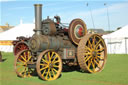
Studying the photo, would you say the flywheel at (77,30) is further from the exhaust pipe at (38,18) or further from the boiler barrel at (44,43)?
the exhaust pipe at (38,18)

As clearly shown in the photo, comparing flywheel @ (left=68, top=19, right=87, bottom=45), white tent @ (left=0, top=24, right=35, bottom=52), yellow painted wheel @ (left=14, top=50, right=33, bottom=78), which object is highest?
white tent @ (left=0, top=24, right=35, bottom=52)

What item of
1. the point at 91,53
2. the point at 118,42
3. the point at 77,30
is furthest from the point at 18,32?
the point at 91,53

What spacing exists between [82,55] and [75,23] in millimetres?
1630

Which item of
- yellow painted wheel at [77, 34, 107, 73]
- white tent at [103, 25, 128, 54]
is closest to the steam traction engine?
yellow painted wheel at [77, 34, 107, 73]

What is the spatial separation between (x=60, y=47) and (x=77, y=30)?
1.21 m

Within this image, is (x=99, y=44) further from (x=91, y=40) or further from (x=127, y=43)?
(x=127, y=43)

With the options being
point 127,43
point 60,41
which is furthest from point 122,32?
point 60,41

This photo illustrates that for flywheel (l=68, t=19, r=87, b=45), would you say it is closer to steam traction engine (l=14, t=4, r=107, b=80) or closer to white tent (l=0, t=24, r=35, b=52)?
steam traction engine (l=14, t=4, r=107, b=80)

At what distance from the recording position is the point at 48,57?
7.90 meters

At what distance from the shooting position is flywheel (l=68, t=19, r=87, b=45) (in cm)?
916

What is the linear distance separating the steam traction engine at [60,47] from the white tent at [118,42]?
13953 millimetres

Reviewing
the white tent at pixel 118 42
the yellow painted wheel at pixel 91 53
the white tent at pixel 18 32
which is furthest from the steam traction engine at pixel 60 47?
the white tent at pixel 18 32

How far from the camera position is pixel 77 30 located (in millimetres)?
9445

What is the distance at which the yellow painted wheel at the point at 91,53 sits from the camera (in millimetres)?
8664
